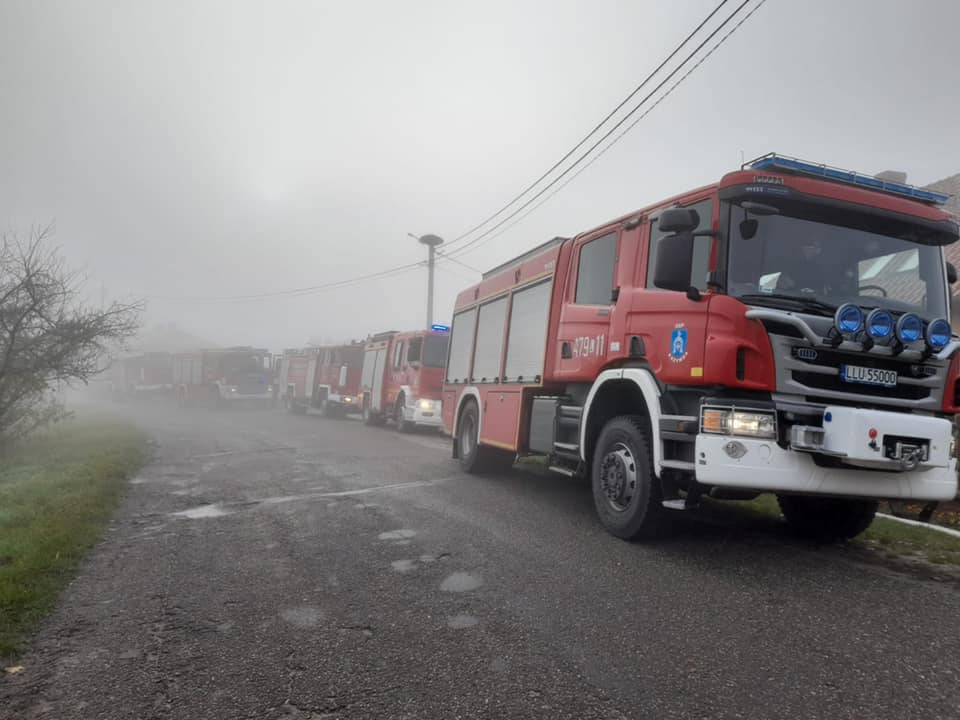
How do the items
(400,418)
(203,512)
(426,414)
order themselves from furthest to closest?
(400,418)
(426,414)
(203,512)

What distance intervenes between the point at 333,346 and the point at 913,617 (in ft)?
74.9

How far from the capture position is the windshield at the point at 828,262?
4379 millimetres

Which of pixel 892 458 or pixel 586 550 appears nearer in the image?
pixel 892 458

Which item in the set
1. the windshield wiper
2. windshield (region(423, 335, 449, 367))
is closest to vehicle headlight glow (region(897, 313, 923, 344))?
the windshield wiper

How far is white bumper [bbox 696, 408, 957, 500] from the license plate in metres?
0.25

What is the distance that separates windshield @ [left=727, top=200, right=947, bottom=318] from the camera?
4379mm

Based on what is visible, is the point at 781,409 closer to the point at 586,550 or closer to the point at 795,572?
the point at 795,572

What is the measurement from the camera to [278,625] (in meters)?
3.28

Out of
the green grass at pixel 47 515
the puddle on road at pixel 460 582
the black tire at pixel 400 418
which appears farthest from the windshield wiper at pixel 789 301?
the black tire at pixel 400 418

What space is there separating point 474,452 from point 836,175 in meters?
5.55

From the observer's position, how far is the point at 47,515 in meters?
5.93

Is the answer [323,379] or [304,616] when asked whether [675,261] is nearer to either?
[304,616]

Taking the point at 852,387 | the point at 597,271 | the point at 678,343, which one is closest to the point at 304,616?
the point at 678,343

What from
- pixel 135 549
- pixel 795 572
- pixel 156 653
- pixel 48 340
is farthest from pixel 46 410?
pixel 795 572
